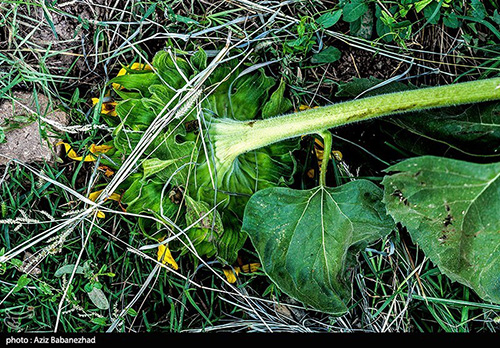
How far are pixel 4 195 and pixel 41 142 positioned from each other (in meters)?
0.28

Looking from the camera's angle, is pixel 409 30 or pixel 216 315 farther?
pixel 216 315

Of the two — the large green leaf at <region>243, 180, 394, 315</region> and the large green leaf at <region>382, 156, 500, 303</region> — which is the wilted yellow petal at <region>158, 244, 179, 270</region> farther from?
the large green leaf at <region>382, 156, 500, 303</region>

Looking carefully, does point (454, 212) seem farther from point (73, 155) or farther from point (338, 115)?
point (73, 155)

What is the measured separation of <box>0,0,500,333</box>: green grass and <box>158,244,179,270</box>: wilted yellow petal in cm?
5

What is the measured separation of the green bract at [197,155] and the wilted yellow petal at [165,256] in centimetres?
7

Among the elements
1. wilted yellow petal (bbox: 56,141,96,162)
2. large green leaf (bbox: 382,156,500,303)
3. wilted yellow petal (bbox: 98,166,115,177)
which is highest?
large green leaf (bbox: 382,156,500,303)

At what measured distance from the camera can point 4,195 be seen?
7.78ft

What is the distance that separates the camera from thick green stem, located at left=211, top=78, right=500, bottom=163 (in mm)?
1934

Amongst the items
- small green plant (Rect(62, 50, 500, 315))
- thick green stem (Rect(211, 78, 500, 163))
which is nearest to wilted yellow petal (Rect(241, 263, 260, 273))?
small green plant (Rect(62, 50, 500, 315))

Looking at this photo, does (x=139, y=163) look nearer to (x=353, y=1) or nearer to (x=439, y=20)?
(x=353, y=1)

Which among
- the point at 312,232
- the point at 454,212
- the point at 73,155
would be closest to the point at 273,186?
the point at 312,232

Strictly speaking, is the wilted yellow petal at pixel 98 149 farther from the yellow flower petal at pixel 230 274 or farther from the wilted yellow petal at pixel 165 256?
the yellow flower petal at pixel 230 274

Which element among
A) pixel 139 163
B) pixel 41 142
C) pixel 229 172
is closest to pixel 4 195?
pixel 41 142

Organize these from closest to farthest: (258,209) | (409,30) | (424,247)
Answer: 1. (424,247)
2. (258,209)
3. (409,30)
